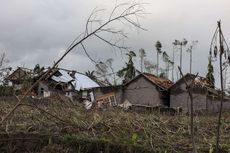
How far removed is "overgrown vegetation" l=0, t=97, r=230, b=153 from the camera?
661 cm

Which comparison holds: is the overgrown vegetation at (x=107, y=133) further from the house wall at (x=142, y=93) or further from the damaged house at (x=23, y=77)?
the house wall at (x=142, y=93)

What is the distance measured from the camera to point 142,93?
30.1 meters

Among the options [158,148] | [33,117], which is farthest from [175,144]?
[33,117]

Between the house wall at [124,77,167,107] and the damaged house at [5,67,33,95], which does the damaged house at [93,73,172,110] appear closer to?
the house wall at [124,77,167,107]

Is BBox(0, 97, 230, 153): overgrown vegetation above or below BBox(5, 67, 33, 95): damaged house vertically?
below

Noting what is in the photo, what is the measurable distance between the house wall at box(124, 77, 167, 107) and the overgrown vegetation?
66.5 ft

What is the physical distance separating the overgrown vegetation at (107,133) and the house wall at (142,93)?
20254 millimetres

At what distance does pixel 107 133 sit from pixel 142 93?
75.7ft

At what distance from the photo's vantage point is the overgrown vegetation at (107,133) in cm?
661

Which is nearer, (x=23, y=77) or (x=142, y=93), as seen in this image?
(x=23, y=77)

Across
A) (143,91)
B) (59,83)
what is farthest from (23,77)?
(143,91)

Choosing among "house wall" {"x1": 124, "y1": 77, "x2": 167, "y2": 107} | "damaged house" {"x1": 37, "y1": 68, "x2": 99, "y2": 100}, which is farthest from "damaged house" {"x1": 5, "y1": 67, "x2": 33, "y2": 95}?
"house wall" {"x1": 124, "y1": 77, "x2": 167, "y2": 107}

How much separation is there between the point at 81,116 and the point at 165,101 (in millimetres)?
21482

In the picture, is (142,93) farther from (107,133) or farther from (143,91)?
(107,133)
